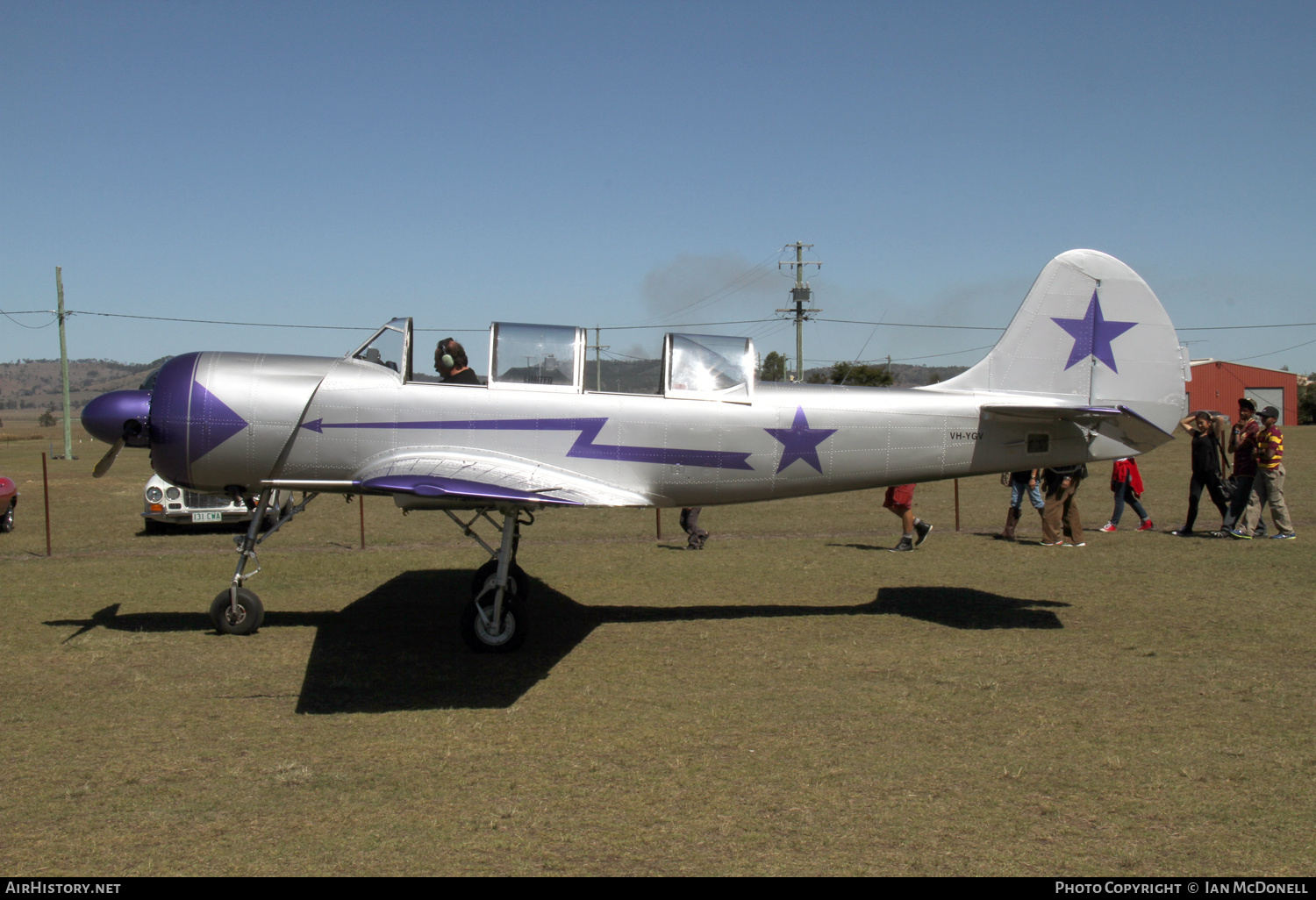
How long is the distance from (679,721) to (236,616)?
4.74 meters

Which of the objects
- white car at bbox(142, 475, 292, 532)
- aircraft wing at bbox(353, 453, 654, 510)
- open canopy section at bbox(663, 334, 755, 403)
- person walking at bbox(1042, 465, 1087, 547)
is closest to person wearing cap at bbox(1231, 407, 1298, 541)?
person walking at bbox(1042, 465, 1087, 547)

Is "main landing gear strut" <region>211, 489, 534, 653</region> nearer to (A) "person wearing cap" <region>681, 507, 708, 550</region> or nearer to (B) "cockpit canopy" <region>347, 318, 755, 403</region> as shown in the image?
(B) "cockpit canopy" <region>347, 318, 755, 403</region>

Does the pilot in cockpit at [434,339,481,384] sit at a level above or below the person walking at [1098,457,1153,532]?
above

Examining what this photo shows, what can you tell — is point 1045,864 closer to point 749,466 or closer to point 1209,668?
point 1209,668

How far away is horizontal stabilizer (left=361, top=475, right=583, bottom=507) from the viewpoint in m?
6.40

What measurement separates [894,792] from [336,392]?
5726mm

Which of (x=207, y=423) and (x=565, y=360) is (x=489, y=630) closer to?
(x=565, y=360)

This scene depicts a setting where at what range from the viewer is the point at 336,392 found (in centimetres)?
806

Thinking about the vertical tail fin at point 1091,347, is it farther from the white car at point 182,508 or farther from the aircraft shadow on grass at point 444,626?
the white car at point 182,508

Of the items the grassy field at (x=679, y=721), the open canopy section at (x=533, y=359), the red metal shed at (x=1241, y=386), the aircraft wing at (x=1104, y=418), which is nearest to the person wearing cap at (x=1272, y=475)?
the grassy field at (x=679, y=721)

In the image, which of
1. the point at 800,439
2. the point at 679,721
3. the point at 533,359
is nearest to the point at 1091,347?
the point at 800,439

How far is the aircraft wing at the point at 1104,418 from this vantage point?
28.1 ft

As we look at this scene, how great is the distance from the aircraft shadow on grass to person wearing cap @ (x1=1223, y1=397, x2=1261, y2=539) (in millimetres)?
6115
